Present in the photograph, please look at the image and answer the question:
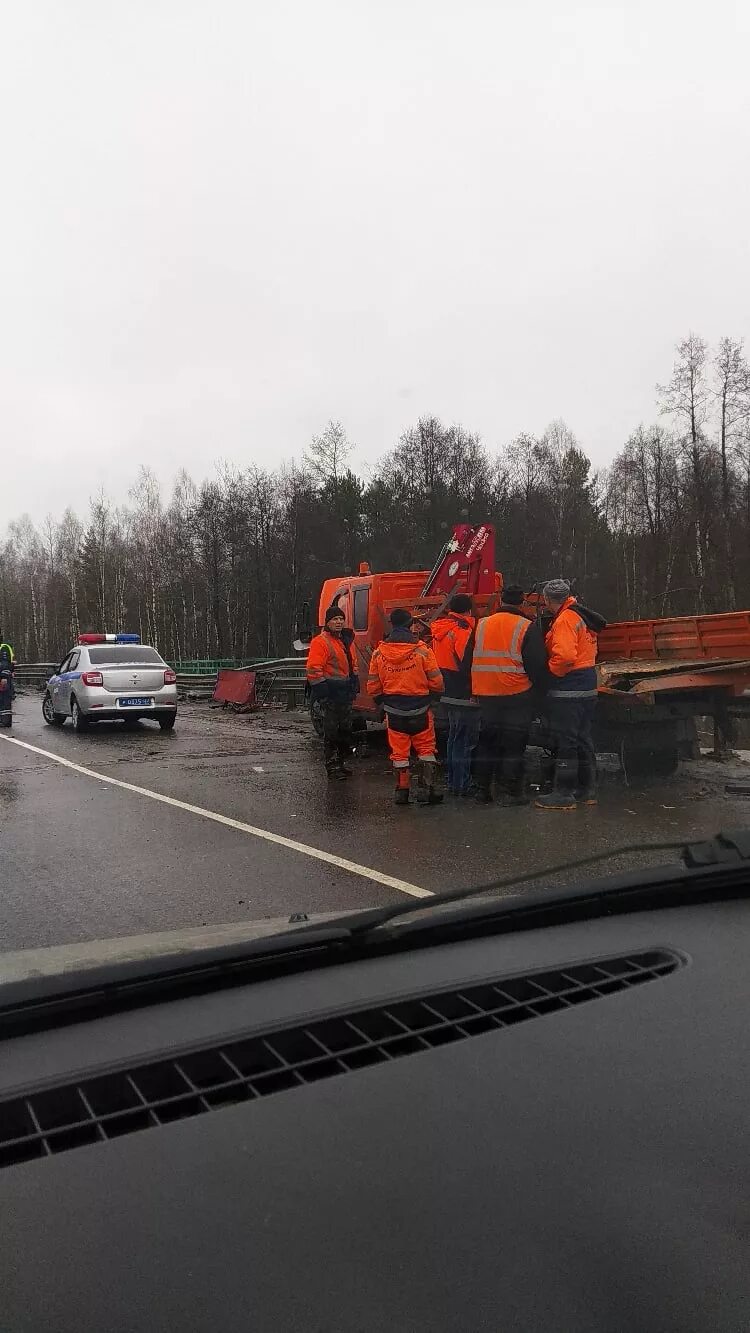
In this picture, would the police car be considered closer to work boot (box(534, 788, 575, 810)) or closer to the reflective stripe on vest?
the reflective stripe on vest

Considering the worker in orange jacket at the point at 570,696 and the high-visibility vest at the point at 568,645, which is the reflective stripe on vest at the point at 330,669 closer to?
the worker in orange jacket at the point at 570,696

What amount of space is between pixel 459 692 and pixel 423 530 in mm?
44425

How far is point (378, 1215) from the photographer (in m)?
1.40

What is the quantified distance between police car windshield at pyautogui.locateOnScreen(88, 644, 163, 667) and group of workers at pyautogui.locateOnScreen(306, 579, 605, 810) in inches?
354

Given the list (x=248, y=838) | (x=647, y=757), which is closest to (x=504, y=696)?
(x=647, y=757)

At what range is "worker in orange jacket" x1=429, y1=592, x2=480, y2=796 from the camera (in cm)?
979

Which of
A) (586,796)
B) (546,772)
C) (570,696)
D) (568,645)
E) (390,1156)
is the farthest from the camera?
(546,772)

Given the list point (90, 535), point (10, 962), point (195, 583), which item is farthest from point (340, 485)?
point (10, 962)

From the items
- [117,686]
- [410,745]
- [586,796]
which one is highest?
[117,686]

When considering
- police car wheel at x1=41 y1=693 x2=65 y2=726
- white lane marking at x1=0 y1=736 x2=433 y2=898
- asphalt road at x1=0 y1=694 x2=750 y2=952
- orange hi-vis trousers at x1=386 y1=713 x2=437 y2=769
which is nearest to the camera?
asphalt road at x1=0 y1=694 x2=750 y2=952

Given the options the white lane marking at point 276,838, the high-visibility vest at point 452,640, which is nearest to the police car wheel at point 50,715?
the white lane marking at point 276,838

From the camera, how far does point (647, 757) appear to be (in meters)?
9.94

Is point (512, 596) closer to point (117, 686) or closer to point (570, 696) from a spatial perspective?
point (570, 696)

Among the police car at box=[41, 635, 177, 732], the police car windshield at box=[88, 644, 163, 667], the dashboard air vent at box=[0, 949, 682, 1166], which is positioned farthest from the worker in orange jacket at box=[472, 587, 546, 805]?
the police car windshield at box=[88, 644, 163, 667]
